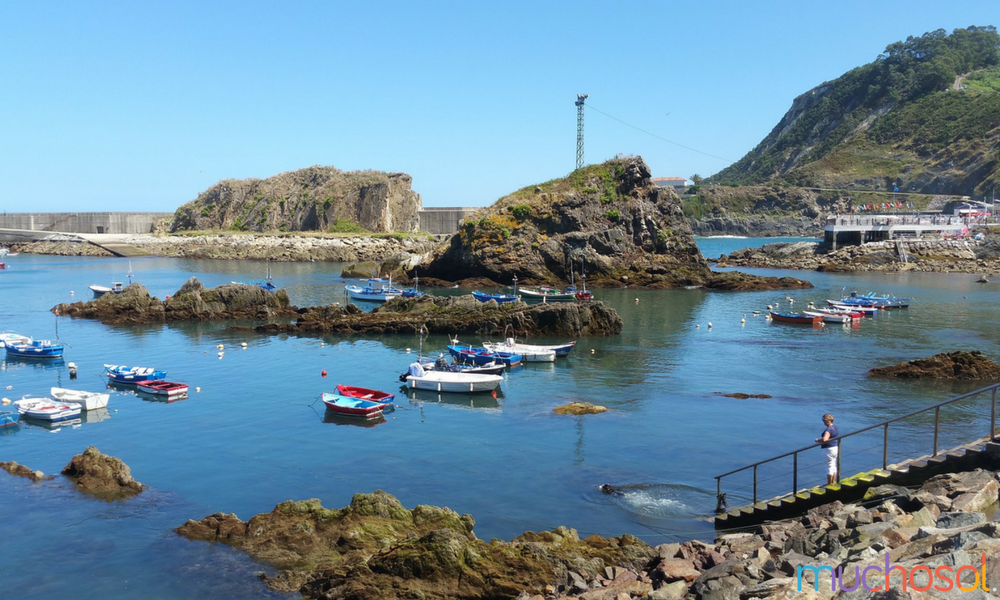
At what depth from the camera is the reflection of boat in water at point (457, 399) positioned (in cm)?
3359

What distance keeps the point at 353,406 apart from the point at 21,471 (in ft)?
38.5

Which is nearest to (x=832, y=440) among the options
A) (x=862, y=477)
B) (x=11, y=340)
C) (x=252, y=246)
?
(x=862, y=477)

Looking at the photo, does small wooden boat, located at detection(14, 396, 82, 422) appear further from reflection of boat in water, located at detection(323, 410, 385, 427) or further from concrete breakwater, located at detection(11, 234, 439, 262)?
concrete breakwater, located at detection(11, 234, 439, 262)

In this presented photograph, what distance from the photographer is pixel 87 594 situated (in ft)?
52.9

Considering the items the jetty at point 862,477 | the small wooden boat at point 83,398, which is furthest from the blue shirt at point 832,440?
the small wooden boat at point 83,398

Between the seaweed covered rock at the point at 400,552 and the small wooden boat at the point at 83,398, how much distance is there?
16.4 meters

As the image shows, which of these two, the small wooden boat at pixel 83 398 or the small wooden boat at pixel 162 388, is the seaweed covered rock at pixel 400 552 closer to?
the small wooden boat at pixel 83 398

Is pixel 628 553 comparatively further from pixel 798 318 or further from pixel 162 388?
pixel 798 318

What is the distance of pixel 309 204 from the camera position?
15175 centimetres

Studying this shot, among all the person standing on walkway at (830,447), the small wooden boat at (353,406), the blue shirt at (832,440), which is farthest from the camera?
the small wooden boat at (353,406)

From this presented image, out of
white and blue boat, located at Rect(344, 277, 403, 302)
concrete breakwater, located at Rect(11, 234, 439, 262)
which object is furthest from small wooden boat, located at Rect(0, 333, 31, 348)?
concrete breakwater, located at Rect(11, 234, 439, 262)

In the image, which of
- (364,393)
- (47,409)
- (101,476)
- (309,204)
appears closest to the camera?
(101,476)

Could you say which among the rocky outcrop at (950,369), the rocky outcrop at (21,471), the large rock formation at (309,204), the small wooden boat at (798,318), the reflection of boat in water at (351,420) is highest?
the large rock formation at (309,204)

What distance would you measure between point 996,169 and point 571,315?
484 ft
